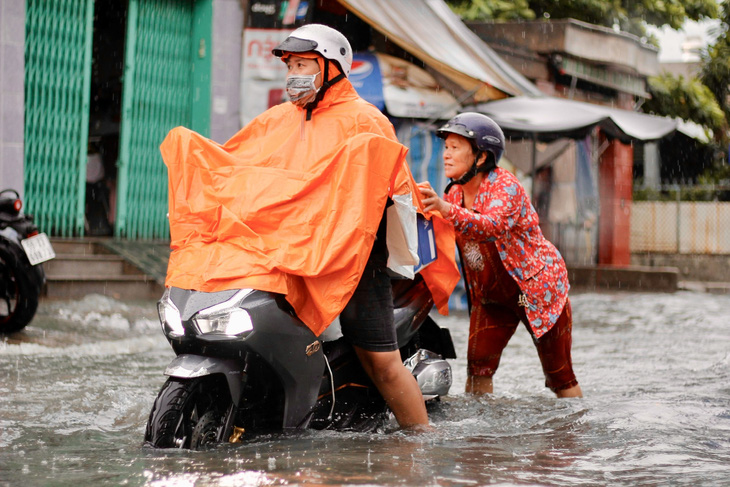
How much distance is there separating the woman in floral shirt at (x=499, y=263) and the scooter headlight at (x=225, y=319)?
1.54 metres

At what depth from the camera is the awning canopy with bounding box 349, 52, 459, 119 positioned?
11242 millimetres

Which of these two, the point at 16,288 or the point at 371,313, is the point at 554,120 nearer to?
the point at 16,288

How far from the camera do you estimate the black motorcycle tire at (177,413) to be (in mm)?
3463

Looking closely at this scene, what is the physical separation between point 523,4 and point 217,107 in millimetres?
10392

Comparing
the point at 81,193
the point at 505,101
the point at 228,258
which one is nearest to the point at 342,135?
the point at 228,258

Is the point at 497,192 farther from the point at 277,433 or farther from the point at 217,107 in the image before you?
the point at 217,107

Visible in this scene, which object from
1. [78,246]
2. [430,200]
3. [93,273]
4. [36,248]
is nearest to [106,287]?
[93,273]

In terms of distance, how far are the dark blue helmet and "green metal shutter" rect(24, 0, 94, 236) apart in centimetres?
708

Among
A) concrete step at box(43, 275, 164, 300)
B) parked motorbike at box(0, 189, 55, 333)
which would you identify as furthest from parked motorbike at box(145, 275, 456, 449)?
concrete step at box(43, 275, 164, 300)

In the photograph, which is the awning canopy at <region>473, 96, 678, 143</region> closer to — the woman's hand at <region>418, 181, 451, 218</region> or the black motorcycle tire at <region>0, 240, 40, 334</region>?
the black motorcycle tire at <region>0, 240, 40, 334</region>

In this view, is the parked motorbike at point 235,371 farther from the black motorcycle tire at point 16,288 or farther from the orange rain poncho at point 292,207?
the black motorcycle tire at point 16,288

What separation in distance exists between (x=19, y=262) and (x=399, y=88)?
5.79 m

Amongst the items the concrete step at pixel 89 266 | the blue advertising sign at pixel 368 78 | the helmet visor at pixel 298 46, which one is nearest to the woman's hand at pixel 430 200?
the helmet visor at pixel 298 46

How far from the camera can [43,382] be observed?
563 centimetres
